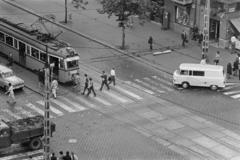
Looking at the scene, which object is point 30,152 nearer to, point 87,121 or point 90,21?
point 87,121

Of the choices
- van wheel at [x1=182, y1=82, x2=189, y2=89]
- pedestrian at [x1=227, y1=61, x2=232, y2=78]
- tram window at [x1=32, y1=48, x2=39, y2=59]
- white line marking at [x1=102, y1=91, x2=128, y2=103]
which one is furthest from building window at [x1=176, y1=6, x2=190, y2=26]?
tram window at [x1=32, y1=48, x2=39, y2=59]

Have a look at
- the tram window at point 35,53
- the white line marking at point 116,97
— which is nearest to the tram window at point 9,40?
the tram window at point 35,53

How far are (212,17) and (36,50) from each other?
18431mm

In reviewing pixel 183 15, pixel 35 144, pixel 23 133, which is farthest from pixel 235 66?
pixel 23 133

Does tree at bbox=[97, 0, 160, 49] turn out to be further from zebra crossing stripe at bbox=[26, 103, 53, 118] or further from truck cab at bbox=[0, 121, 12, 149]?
truck cab at bbox=[0, 121, 12, 149]

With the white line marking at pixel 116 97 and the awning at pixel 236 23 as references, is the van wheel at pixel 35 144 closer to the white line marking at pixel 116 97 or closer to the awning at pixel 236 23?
the white line marking at pixel 116 97

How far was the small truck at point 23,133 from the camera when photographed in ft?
112

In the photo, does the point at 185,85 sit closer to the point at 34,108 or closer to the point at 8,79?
the point at 34,108

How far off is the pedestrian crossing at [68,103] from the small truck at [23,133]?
17.8ft

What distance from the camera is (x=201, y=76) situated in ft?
151

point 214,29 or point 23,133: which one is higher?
point 214,29

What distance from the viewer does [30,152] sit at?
1400 inches

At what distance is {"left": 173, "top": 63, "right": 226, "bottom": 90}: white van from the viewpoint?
150 feet

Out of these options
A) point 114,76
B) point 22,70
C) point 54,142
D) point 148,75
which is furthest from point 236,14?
point 54,142
